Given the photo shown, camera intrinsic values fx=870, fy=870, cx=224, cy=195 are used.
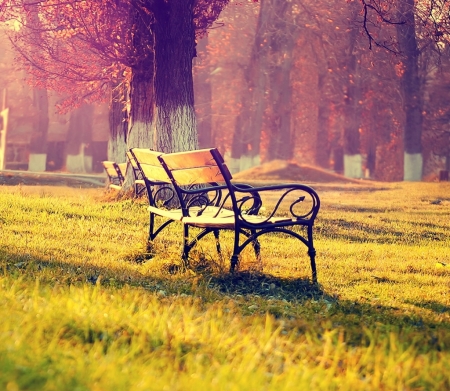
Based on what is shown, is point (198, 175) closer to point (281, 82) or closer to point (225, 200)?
point (225, 200)

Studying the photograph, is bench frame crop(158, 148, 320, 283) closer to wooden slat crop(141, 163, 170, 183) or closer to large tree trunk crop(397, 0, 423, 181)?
wooden slat crop(141, 163, 170, 183)

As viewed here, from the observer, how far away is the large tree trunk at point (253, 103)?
36.1m

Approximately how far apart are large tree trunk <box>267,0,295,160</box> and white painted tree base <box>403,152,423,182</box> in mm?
5791

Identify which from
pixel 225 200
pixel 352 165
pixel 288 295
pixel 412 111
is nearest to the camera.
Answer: pixel 288 295

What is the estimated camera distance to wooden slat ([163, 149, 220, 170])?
24.4ft

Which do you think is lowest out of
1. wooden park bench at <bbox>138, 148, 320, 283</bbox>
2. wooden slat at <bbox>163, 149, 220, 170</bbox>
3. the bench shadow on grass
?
the bench shadow on grass

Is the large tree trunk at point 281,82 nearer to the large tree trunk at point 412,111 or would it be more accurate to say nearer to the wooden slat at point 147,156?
the large tree trunk at point 412,111

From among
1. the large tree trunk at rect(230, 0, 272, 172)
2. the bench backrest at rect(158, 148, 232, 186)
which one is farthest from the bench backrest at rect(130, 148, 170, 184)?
the large tree trunk at rect(230, 0, 272, 172)

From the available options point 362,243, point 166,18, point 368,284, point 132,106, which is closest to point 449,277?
point 368,284

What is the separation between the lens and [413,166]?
3728 cm

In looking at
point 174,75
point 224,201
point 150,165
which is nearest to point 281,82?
point 174,75

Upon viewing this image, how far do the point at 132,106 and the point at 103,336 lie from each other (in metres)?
12.5

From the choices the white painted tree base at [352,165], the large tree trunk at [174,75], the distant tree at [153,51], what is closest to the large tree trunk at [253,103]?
the white painted tree base at [352,165]

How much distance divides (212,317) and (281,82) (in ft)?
116
